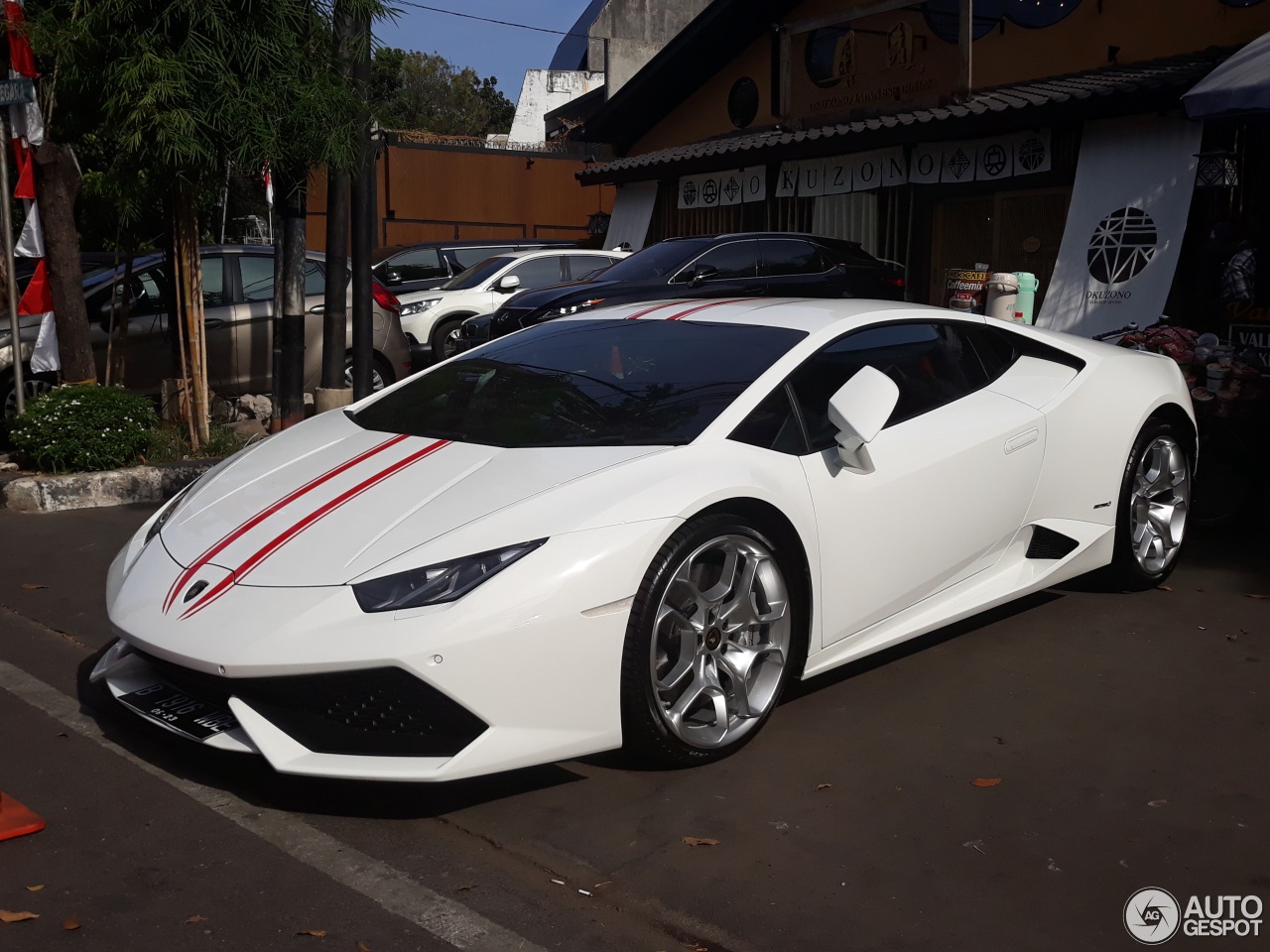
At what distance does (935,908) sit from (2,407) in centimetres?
908

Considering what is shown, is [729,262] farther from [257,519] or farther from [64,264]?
[257,519]

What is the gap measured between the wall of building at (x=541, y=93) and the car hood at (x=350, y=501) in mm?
39802

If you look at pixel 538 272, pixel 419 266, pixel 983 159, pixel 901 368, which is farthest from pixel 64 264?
pixel 983 159

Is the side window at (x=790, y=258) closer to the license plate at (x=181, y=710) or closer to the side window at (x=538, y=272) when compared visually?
the side window at (x=538, y=272)

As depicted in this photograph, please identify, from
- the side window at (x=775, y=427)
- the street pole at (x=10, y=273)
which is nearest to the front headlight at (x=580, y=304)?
the street pole at (x=10, y=273)

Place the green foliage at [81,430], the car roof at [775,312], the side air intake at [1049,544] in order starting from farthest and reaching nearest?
the green foliage at [81,430], the side air intake at [1049,544], the car roof at [775,312]

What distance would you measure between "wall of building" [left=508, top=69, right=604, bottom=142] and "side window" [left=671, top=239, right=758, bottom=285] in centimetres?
3252

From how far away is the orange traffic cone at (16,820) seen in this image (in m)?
3.25

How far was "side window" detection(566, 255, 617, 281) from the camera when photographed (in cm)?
1509

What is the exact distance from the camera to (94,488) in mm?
7605

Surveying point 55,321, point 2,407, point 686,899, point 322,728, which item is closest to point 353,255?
point 55,321

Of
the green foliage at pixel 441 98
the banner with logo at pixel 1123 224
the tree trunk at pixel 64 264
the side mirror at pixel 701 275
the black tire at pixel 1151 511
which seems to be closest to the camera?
the black tire at pixel 1151 511

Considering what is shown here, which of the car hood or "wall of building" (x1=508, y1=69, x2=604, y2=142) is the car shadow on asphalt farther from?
"wall of building" (x1=508, y1=69, x2=604, y2=142)

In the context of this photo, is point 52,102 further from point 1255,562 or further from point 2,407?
point 1255,562
